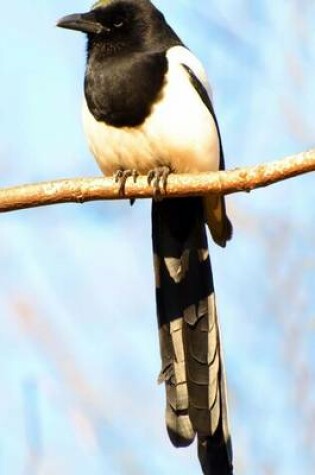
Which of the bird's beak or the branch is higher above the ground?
the bird's beak

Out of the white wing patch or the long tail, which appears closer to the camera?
the long tail

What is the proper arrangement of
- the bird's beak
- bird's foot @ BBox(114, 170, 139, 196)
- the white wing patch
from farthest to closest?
the bird's beak < the white wing patch < bird's foot @ BBox(114, 170, 139, 196)

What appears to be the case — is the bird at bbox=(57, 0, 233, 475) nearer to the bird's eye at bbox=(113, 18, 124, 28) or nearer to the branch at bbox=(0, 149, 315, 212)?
the bird's eye at bbox=(113, 18, 124, 28)

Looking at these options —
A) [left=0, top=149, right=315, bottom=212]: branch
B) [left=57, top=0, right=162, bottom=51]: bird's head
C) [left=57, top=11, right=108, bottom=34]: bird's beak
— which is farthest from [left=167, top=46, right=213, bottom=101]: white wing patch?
[left=0, top=149, right=315, bottom=212]: branch

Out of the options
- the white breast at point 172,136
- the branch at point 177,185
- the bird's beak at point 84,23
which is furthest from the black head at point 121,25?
the branch at point 177,185

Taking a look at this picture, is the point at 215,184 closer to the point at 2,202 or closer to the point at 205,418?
the point at 2,202

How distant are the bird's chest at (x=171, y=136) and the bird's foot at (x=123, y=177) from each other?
11 centimetres

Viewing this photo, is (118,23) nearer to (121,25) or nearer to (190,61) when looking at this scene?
(121,25)

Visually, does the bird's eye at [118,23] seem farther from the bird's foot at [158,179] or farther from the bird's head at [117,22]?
the bird's foot at [158,179]

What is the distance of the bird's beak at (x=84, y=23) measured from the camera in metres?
4.57

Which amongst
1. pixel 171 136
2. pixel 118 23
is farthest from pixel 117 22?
pixel 171 136

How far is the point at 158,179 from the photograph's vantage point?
4.01m

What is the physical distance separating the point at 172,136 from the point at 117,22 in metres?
0.62

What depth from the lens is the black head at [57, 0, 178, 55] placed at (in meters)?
4.58
